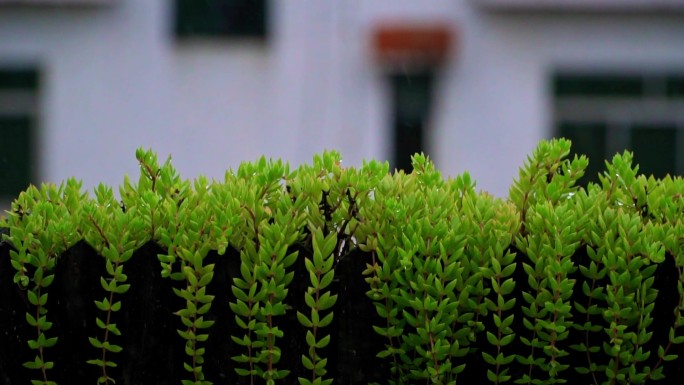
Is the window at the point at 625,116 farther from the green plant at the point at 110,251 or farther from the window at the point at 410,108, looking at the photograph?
the green plant at the point at 110,251

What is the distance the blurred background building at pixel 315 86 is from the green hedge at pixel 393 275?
11590 millimetres

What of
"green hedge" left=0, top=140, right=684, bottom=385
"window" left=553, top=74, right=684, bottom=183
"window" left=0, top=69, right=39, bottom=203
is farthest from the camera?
"window" left=0, top=69, right=39, bottom=203

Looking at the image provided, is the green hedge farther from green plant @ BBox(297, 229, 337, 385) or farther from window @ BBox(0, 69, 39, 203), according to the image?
window @ BBox(0, 69, 39, 203)

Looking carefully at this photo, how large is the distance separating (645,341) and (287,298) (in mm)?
724

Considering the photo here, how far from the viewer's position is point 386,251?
2227 mm

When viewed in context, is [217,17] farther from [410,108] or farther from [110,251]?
[110,251]

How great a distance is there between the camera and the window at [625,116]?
1396 centimetres

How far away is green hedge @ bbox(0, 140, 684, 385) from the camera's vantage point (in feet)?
7.23

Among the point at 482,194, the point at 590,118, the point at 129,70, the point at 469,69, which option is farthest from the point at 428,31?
the point at 482,194

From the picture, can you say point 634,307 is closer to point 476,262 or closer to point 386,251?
point 476,262

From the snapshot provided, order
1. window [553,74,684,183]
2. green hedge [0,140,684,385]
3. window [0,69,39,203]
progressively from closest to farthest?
green hedge [0,140,684,385] → window [553,74,684,183] → window [0,69,39,203]

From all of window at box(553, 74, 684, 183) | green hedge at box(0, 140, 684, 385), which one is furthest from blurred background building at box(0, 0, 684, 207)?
green hedge at box(0, 140, 684, 385)

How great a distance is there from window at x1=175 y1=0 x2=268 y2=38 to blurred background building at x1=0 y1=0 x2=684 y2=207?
18mm

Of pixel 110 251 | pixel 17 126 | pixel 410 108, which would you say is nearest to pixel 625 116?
pixel 410 108
